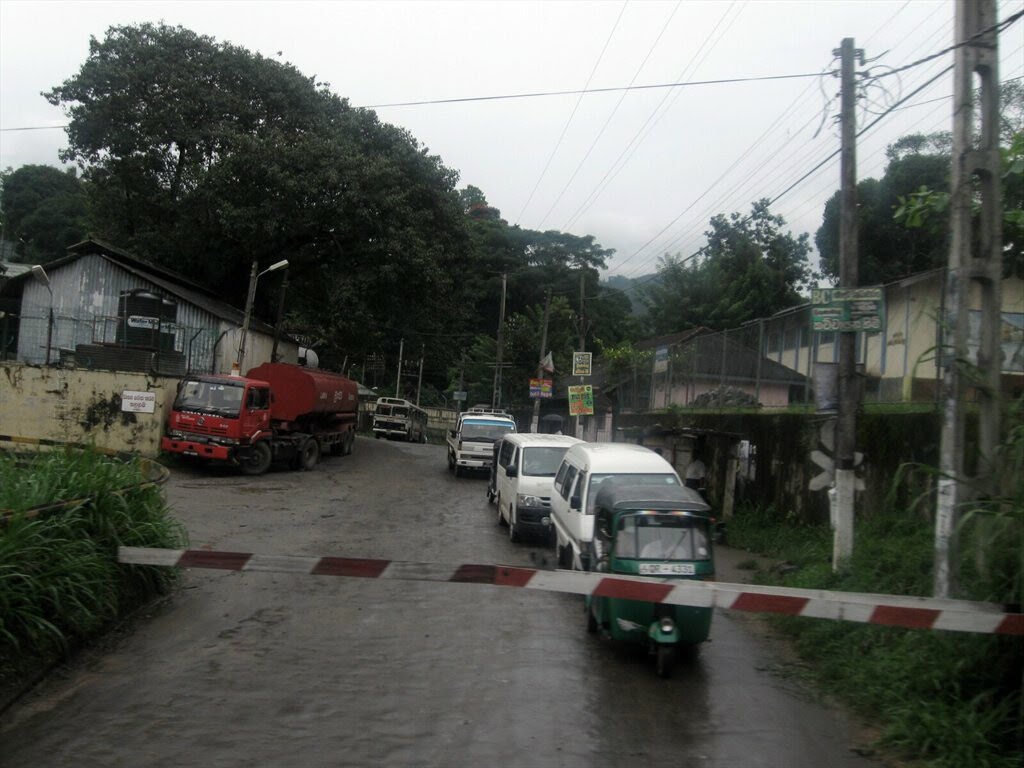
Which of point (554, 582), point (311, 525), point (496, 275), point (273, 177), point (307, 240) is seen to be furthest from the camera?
point (496, 275)

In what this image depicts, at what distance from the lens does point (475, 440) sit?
27.8m

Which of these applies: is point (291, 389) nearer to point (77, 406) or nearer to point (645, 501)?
point (77, 406)

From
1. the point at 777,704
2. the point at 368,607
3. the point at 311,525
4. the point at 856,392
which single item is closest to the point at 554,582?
the point at 777,704

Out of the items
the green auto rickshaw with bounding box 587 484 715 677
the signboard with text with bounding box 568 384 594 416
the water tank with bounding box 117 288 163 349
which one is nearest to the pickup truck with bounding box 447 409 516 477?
the signboard with text with bounding box 568 384 594 416

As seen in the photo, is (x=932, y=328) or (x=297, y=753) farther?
(x=932, y=328)

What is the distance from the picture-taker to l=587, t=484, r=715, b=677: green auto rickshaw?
25.8 ft

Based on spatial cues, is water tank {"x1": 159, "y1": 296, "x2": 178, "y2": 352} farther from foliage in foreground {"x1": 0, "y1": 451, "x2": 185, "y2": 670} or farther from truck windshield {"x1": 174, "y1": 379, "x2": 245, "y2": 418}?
foliage in foreground {"x1": 0, "y1": 451, "x2": 185, "y2": 670}

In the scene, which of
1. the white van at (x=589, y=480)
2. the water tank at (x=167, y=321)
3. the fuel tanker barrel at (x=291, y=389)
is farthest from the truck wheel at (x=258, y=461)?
the white van at (x=589, y=480)

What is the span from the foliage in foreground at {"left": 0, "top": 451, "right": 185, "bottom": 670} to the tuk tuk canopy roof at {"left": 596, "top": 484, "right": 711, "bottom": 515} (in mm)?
4506

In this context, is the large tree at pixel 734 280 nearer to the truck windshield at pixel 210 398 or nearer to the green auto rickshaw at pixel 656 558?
the truck windshield at pixel 210 398

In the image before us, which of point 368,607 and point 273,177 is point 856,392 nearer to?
point 368,607

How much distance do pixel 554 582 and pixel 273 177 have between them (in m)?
29.4

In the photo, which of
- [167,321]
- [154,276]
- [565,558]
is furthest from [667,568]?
[154,276]

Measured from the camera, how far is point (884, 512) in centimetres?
1148
